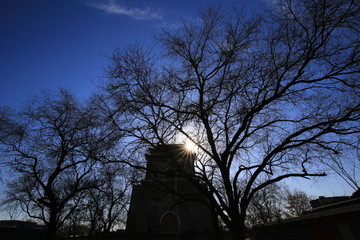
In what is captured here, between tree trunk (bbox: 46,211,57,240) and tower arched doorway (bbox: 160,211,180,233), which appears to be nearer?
tree trunk (bbox: 46,211,57,240)

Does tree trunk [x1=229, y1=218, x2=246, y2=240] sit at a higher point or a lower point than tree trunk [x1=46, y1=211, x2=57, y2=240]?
lower

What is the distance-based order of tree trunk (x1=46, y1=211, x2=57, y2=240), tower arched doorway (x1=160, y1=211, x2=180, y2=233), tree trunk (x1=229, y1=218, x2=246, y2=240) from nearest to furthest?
tree trunk (x1=229, y1=218, x2=246, y2=240) → tree trunk (x1=46, y1=211, x2=57, y2=240) → tower arched doorway (x1=160, y1=211, x2=180, y2=233)

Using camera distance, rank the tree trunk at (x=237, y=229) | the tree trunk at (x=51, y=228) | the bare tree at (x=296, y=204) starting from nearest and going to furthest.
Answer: the tree trunk at (x=237, y=229)
the tree trunk at (x=51, y=228)
the bare tree at (x=296, y=204)

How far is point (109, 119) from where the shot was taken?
8.92 metres

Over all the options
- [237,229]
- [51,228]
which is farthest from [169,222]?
[237,229]

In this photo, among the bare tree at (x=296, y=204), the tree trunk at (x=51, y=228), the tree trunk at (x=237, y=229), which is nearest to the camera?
the tree trunk at (x=237, y=229)

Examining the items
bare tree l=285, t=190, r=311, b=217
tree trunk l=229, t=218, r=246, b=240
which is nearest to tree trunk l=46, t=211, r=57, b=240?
tree trunk l=229, t=218, r=246, b=240

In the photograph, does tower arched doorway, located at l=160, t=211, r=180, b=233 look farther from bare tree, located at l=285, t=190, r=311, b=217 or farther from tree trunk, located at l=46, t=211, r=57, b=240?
bare tree, located at l=285, t=190, r=311, b=217

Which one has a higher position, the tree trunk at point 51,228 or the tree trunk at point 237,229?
the tree trunk at point 51,228

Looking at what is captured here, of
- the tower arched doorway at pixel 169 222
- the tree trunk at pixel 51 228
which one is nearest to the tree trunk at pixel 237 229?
the tree trunk at pixel 51 228

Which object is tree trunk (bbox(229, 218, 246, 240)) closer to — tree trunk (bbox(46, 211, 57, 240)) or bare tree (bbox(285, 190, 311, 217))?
tree trunk (bbox(46, 211, 57, 240))

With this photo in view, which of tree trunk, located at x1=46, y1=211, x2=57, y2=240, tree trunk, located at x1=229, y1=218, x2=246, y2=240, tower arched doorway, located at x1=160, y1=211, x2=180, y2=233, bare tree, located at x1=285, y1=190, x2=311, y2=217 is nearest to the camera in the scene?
tree trunk, located at x1=229, y1=218, x2=246, y2=240

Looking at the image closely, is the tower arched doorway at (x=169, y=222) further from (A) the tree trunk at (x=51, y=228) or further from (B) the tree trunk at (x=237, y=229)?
(B) the tree trunk at (x=237, y=229)

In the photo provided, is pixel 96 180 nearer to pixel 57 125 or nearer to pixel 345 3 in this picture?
pixel 57 125
